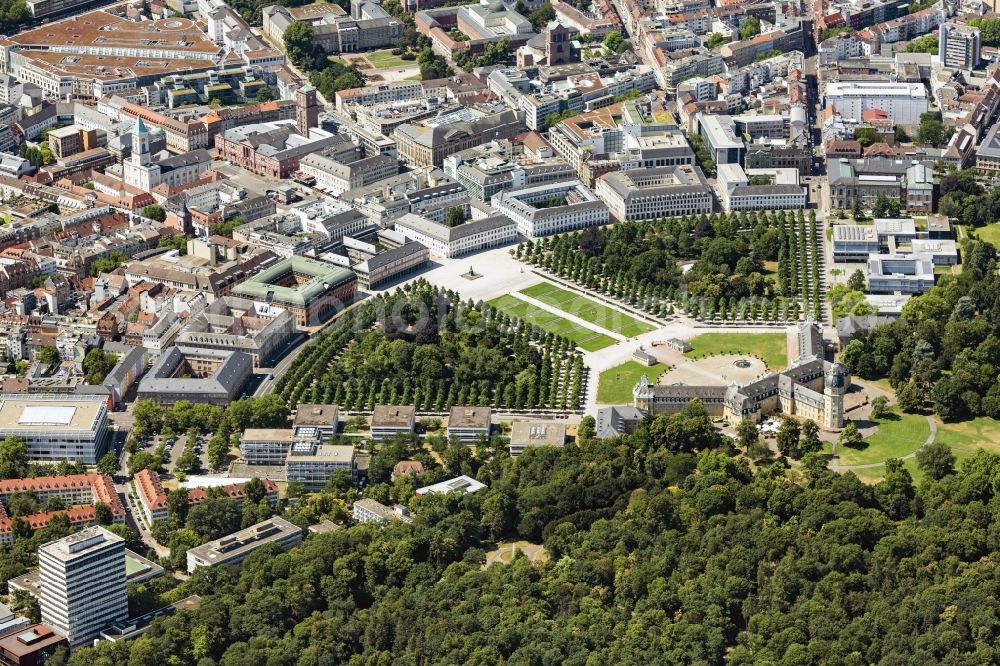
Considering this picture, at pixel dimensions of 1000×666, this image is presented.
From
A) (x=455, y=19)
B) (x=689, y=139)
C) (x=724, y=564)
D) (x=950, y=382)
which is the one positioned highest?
(x=455, y=19)

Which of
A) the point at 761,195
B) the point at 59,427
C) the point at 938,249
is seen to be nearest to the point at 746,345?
the point at 938,249

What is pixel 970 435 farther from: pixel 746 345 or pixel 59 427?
pixel 59 427

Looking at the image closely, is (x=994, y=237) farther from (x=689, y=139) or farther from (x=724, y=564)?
(x=724, y=564)

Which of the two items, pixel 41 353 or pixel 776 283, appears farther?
pixel 776 283

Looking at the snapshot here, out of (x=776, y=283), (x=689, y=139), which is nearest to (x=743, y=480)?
(x=776, y=283)

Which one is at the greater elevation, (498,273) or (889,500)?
(498,273)

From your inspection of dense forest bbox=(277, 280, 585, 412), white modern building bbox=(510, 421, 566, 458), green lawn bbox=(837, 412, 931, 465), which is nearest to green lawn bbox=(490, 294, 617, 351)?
dense forest bbox=(277, 280, 585, 412)
